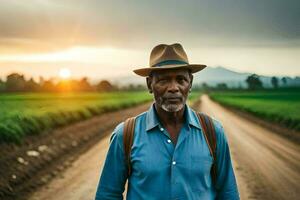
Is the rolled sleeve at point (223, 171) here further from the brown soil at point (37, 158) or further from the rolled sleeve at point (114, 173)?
the brown soil at point (37, 158)

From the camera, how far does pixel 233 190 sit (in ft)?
9.72

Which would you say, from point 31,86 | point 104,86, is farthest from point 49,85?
point 104,86

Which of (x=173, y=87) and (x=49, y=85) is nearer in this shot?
(x=173, y=87)

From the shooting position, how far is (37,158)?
10719 millimetres

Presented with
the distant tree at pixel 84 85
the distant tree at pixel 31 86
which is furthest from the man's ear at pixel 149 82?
the distant tree at pixel 84 85

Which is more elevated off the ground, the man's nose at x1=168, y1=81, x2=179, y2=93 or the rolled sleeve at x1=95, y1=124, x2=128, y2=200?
the man's nose at x1=168, y1=81, x2=179, y2=93

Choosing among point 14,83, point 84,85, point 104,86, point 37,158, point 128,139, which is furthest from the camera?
point 104,86

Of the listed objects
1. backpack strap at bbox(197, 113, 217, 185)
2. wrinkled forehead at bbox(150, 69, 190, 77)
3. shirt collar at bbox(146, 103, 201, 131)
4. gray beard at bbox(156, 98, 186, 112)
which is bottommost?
backpack strap at bbox(197, 113, 217, 185)

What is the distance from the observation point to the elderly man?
8.98 feet

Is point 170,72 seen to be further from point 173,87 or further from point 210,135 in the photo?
point 210,135

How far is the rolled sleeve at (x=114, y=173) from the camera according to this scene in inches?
113

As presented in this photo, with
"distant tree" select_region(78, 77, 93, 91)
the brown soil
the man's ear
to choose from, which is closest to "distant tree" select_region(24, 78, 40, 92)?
"distant tree" select_region(78, 77, 93, 91)

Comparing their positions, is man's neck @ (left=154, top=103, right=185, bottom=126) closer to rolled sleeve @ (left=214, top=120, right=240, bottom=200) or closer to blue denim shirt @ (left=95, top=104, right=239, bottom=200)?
blue denim shirt @ (left=95, top=104, right=239, bottom=200)

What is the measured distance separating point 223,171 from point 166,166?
1.27 ft
